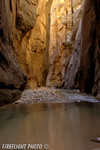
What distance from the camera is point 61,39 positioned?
23.5m

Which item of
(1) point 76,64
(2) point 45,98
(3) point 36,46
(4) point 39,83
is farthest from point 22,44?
(2) point 45,98

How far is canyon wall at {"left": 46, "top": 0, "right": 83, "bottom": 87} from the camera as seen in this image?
20281 mm

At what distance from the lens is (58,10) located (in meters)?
26.2

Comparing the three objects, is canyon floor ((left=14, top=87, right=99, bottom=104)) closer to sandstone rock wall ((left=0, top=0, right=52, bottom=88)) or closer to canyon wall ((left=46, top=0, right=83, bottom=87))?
sandstone rock wall ((left=0, top=0, right=52, bottom=88))

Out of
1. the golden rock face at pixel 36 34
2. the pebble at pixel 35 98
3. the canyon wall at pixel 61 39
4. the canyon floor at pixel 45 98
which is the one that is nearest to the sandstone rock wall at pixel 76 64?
the golden rock face at pixel 36 34

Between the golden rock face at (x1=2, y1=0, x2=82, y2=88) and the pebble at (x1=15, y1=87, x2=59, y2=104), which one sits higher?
the golden rock face at (x1=2, y1=0, x2=82, y2=88)

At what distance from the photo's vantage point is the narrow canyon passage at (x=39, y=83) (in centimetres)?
135

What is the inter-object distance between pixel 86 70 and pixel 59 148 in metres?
7.31

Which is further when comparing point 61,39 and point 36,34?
point 61,39

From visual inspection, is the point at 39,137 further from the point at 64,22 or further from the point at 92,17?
the point at 64,22

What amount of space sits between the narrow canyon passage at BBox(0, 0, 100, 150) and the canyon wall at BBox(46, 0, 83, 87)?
0.58 ft

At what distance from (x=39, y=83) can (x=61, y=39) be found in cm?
1365

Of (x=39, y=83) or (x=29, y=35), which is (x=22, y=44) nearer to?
(x=29, y=35)

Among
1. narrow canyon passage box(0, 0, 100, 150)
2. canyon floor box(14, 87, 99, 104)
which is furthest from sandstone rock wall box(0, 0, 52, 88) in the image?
canyon floor box(14, 87, 99, 104)
